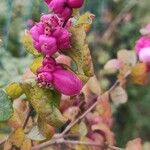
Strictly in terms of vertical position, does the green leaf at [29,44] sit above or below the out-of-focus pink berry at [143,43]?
below

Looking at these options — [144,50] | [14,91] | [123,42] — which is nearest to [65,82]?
[14,91]

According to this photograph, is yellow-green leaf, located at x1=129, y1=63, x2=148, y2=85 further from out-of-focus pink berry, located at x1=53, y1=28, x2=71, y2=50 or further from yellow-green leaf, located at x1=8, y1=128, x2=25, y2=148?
out-of-focus pink berry, located at x1=53, y1=28, x2=71, y2=50

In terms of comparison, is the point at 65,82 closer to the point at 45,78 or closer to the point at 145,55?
the point at 45,78

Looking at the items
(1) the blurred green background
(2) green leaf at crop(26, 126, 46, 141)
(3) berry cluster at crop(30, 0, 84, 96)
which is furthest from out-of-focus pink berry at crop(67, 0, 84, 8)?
(1) the blurred green background

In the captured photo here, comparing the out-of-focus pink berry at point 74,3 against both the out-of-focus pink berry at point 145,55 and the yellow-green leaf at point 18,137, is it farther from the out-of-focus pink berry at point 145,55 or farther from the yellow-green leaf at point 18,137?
the out-of-focus pink berry at point 145,55

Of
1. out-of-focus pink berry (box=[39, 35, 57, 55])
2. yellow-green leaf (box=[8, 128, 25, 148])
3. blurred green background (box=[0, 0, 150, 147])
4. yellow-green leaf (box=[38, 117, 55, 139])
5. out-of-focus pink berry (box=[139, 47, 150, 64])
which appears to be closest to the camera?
out-of-focus pink berry (box=[39, 35, 57, 55])

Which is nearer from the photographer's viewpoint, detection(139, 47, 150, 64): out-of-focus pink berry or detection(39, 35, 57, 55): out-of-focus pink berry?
detection(39, 35, 57, 55): out-of-focus pink berry

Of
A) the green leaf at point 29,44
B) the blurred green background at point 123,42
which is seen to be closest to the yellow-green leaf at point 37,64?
the green leaf at point 29,44

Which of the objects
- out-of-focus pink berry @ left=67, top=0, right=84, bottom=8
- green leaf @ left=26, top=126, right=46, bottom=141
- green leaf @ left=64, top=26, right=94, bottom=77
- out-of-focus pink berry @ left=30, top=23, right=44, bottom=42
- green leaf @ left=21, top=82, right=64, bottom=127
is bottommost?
green leaf @ left=26, top=126, right=46, bottom=141

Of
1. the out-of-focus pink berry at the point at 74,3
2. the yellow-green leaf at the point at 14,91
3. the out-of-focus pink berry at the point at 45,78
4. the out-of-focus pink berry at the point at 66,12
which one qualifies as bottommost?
the out-of-focus pink berry at the point at 45,78
